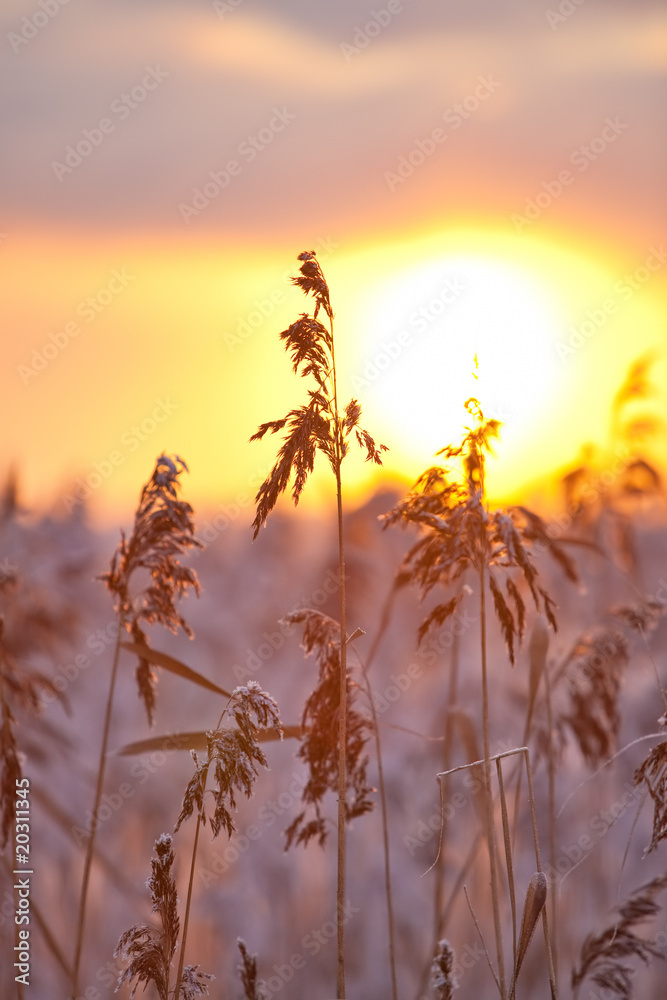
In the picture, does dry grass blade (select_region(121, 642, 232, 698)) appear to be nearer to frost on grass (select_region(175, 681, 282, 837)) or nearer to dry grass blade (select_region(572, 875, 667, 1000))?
frost on grass (select_region(175, 681, 282, 837))

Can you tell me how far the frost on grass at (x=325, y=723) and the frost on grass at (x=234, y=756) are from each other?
0.46 m

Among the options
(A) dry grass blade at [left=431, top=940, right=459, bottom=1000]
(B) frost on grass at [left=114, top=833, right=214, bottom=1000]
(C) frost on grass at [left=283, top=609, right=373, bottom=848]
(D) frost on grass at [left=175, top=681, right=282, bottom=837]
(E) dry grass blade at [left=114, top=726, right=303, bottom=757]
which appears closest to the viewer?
(D) frost on grass at [left=175, top=681, right=282, bottom=837]

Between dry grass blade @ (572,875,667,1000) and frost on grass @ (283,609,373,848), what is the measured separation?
45.8 inches

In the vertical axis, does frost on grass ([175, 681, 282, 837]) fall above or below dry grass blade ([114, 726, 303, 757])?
below

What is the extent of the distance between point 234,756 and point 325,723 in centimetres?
69

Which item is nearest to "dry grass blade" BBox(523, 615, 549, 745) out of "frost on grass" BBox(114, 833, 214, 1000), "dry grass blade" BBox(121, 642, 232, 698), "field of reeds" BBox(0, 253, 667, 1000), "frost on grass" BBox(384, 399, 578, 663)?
"field of reeds" BBox(0, 253, 667, 1000)

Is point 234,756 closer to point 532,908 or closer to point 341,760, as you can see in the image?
point 341,760

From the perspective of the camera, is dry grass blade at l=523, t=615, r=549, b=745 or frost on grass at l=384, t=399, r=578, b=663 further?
dry grass blade at l=523, t=615, r=549, b=745

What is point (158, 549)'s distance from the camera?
12.3ft

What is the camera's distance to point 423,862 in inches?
347

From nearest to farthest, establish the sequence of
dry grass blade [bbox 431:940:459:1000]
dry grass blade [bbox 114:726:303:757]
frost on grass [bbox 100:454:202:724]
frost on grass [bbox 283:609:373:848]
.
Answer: dry grass blade [bbox 431:940:459:1000] → dry grass blade [bbox 114:726:303:757] → frost on grass [bbox 283:609:373:848] → frost on grass [bbox 100:454:202:724]

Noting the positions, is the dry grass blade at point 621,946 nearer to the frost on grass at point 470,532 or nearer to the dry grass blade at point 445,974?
the dry grass blade at point 445,974

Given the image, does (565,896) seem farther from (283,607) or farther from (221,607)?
(221,607)

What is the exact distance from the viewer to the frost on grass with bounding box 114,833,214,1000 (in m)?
3.01
